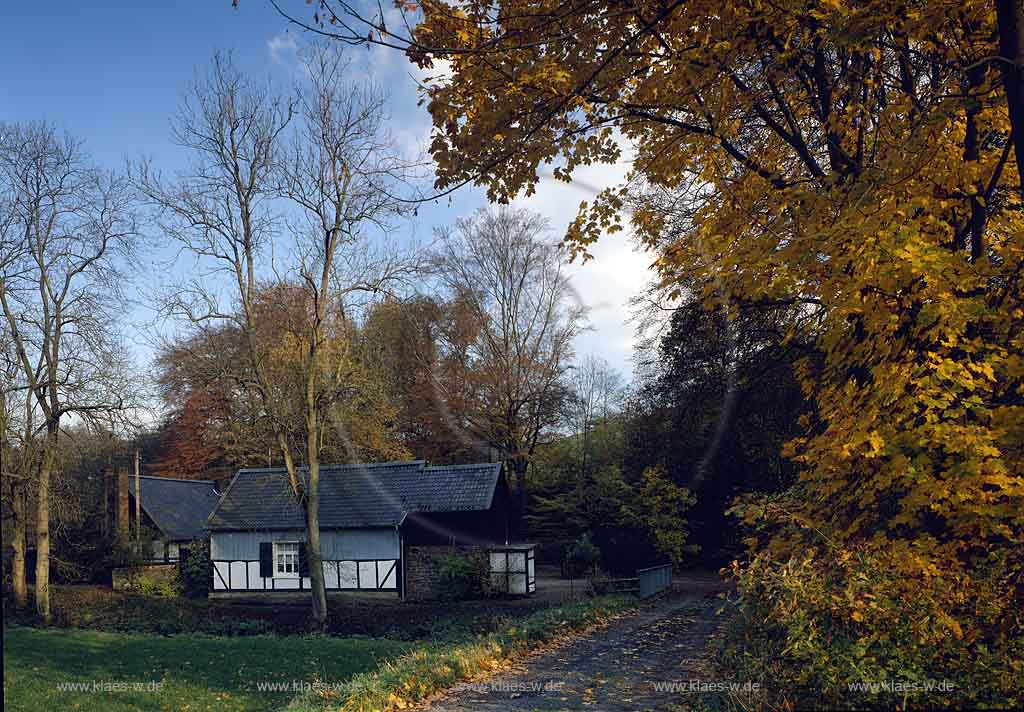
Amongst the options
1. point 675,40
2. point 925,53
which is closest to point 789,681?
point 675,40

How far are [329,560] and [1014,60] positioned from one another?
26.1 metres

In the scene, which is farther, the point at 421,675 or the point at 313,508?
the point at 313,508

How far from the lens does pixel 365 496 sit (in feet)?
93.5

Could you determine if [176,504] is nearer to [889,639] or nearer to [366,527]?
[366,527]

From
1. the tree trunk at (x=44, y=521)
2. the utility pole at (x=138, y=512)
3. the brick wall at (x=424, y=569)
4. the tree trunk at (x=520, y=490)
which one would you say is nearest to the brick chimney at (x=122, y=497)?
the utility pole at (x=138, y=512)

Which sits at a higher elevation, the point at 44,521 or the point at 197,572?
the point at 44,521

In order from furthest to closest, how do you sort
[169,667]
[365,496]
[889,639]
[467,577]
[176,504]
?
1. [176,504]
2. [365,496]
3. [467,577]
4. [169,667]
5. [889,639]

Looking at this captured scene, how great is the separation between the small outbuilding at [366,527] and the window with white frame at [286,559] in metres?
0.04

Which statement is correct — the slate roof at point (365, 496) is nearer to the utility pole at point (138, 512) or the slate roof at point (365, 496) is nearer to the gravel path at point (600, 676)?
the utility pole at point (138, 512)

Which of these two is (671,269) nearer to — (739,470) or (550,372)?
(739,470)

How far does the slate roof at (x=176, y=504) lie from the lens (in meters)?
33.9

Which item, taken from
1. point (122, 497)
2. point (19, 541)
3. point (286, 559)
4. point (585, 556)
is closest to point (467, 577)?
point (585, 556)

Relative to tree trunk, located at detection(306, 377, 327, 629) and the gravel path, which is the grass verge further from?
tree trunk, located at detection(306, 377, 327, 629)

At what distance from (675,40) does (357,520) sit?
2299cm
